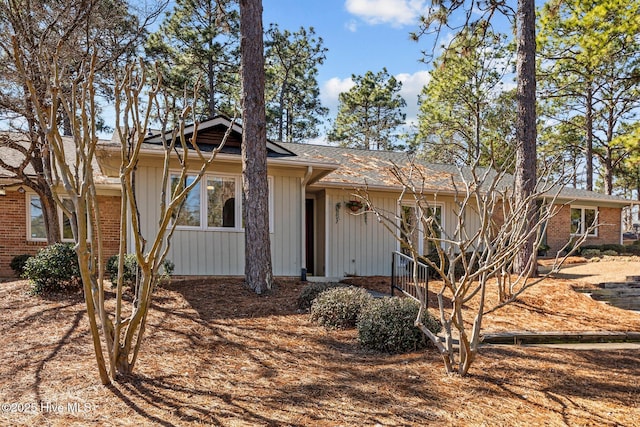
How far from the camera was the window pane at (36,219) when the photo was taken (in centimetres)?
1141

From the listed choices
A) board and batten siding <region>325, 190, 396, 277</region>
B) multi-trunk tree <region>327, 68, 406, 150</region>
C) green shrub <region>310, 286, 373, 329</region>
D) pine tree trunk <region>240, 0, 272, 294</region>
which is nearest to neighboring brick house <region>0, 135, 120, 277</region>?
pine tree trunk <region>240, 0, 272, 294</region>

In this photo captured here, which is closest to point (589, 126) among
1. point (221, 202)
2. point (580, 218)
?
point (580, 218)

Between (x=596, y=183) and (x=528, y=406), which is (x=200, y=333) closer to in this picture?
(x=528, y=406)

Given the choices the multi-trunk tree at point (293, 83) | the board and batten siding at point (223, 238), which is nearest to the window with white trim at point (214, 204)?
the board and batten siding at point (223, 238)

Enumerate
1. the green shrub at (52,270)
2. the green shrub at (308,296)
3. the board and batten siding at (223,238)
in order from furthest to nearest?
1. the board and batten siding at (223,238)
2. the green shrub at (52,270)
3. the green shrub at (308,296)

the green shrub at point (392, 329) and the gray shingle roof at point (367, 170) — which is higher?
the gray shingle roof at point (367, 170)

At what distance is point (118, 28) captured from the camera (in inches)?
392

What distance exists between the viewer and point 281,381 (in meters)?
3.85

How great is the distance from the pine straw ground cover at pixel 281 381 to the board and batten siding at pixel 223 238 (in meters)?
2.73

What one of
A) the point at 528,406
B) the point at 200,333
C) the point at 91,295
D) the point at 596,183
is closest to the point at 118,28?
the point at 200,333

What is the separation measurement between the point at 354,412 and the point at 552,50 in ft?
62.3

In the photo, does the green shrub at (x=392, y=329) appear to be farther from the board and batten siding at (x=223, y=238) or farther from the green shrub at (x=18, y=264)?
the green shrub at (x=18, y=264)

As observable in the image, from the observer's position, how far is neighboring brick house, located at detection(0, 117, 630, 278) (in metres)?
8.84

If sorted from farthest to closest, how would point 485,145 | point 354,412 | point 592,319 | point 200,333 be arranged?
1. point 485,145
2. point 592,319
3. point 200,333
4. point 354,412
